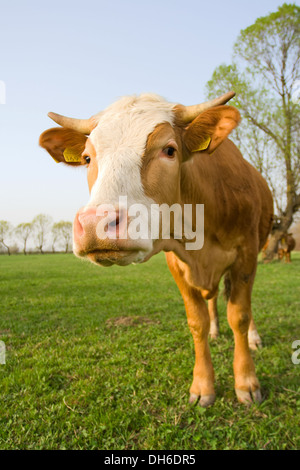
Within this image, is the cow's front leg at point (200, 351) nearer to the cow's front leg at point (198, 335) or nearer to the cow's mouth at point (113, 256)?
the cow's front leg at point (198, 335)

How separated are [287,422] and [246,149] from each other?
19.0 meters

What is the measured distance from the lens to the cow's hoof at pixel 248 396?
2.86m

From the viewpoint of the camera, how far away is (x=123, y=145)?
75.6 inches

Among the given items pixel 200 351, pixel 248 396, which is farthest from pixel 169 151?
pixel 248 396

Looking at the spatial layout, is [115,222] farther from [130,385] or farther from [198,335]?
[130,385]

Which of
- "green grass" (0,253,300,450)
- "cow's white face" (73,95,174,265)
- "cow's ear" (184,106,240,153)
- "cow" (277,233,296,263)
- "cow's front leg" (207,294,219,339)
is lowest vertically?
"green grass" (0,253,300,450)

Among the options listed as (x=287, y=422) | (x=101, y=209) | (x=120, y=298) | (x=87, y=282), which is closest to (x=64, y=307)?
(x=120, y=298)

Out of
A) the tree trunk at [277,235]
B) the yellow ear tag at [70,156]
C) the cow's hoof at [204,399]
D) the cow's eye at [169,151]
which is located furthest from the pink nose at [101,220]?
the tree trunk at [277,235]

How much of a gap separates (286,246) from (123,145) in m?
19.1

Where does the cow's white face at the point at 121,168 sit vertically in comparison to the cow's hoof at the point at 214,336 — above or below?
above

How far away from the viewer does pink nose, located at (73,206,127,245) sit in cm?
157

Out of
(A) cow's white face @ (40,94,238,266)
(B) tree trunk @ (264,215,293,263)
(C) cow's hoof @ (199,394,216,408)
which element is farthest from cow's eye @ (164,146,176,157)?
(B) tree trunk @ (264,215,293,263)

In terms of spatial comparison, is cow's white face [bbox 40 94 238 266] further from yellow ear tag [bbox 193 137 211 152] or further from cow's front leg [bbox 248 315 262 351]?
cow's front leg [bbox 248 315 262 351]
